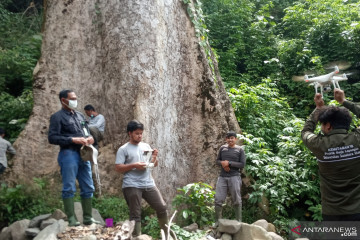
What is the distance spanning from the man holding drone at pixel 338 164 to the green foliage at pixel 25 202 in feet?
14.7

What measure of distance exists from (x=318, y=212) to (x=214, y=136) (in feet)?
8.05

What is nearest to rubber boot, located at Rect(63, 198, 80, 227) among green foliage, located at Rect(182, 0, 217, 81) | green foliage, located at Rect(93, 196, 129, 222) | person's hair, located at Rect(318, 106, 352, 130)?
green foliage, located at Rect(93, 196, 129, 222)

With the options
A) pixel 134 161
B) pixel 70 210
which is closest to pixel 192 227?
pixel 134 161

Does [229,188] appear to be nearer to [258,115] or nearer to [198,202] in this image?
[198,202]

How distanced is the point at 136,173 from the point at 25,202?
2.59 meters

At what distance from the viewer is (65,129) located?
202 inches

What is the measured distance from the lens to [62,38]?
7836 mm

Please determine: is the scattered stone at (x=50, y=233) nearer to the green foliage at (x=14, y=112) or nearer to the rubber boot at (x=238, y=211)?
the rubber boot at (x=238, y=211)

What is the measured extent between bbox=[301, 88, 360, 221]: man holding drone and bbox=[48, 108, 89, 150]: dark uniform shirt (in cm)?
311

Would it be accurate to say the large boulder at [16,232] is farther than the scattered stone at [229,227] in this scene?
No

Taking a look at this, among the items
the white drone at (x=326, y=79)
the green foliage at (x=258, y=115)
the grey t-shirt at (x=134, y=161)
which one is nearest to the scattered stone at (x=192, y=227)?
the grey t-shirt at (x=134, y=161)

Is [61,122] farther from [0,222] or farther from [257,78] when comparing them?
[257,78]

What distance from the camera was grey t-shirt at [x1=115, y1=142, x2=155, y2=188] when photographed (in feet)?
16.1

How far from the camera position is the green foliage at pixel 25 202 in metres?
6.16
